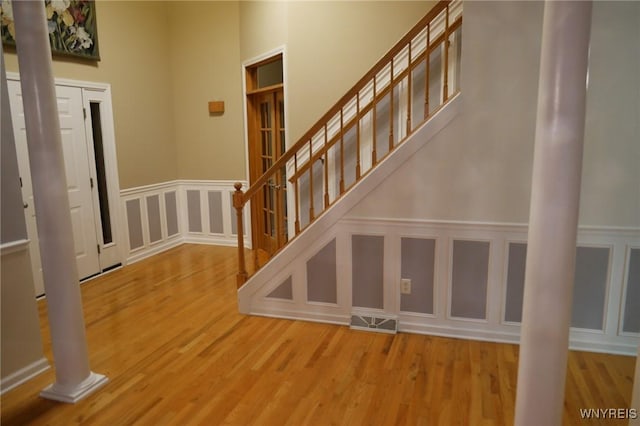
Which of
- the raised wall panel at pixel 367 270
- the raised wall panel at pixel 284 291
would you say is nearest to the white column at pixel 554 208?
the raised wall panel at pixel 367 270

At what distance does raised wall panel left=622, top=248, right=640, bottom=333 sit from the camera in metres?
2.83

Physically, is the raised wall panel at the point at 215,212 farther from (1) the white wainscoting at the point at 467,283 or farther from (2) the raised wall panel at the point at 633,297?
(2) the raised wall panel at the point at 633,297

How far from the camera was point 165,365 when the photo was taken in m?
2.96

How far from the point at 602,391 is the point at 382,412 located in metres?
1.32

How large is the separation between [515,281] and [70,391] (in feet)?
9.71

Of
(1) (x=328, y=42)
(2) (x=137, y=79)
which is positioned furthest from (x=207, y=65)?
(1) (x=328, y=42)

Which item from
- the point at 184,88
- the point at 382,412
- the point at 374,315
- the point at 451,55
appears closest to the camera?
the point at 382,412

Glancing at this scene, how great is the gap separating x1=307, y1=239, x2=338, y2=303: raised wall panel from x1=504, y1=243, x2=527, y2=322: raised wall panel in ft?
4.18

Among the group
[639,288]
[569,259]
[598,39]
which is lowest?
[639,288]

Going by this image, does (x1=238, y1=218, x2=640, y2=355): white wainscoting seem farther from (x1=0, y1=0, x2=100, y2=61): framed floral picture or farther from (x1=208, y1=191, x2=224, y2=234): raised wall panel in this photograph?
(x1=0, y1=0, x2=100, y2=61): framed floral picture

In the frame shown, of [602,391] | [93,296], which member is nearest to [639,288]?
[602,391]

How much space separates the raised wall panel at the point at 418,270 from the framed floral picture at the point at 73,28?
3862 millimetres

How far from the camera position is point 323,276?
351 cm

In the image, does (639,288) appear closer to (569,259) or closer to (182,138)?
(569,259)
